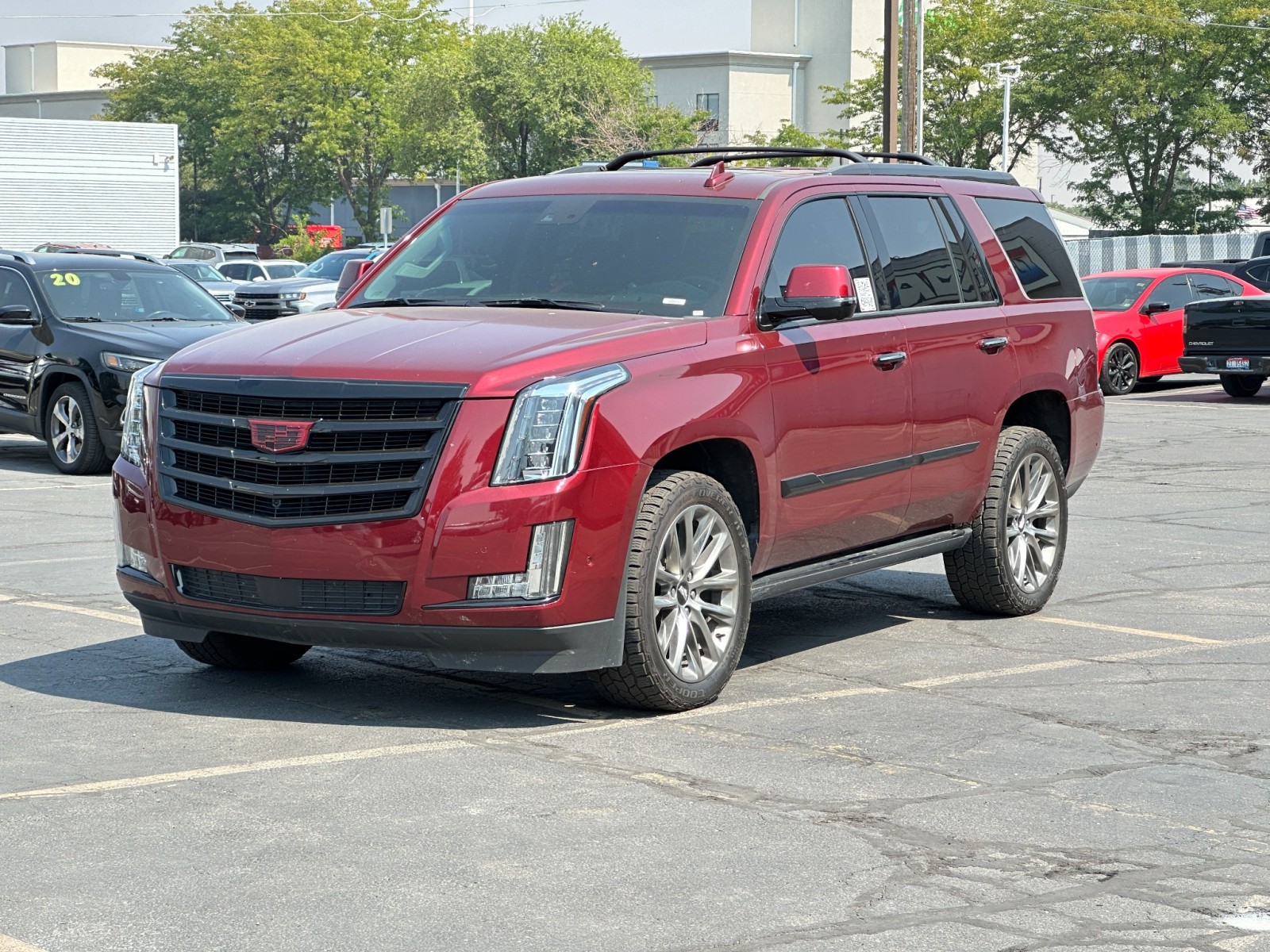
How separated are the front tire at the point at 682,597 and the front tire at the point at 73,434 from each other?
9723 millimetres

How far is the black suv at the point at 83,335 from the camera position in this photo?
15.4 m

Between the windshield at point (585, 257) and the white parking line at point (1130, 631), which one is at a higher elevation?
the windshield at point (585, 257)

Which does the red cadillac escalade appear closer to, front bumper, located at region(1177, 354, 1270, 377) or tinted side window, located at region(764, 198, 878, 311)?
tinted side window, located at region(764, 198, 878, 311)

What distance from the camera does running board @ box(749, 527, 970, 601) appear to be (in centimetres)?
729

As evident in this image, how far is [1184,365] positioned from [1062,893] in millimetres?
20099

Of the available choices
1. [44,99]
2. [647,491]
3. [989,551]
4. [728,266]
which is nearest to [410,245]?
[728,266]

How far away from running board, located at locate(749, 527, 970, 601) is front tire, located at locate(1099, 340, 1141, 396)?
17094mm

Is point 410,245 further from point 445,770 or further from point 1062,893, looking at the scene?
point 1062,893

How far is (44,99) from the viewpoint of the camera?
12925 centimetres

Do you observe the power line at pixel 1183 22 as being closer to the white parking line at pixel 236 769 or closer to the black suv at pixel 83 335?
the black suv at pixel 83 335

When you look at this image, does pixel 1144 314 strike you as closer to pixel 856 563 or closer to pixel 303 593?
pixel 856 563

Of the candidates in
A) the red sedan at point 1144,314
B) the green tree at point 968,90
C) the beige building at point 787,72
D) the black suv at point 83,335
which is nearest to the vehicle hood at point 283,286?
the red sedan at point 1144,314

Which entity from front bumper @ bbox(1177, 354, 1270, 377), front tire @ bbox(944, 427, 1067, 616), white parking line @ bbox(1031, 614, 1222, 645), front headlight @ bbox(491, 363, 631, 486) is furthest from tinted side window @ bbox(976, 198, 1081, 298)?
front bumper @ bbox(1177, 354, 1270, 377)

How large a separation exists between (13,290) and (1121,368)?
14.6 metres
